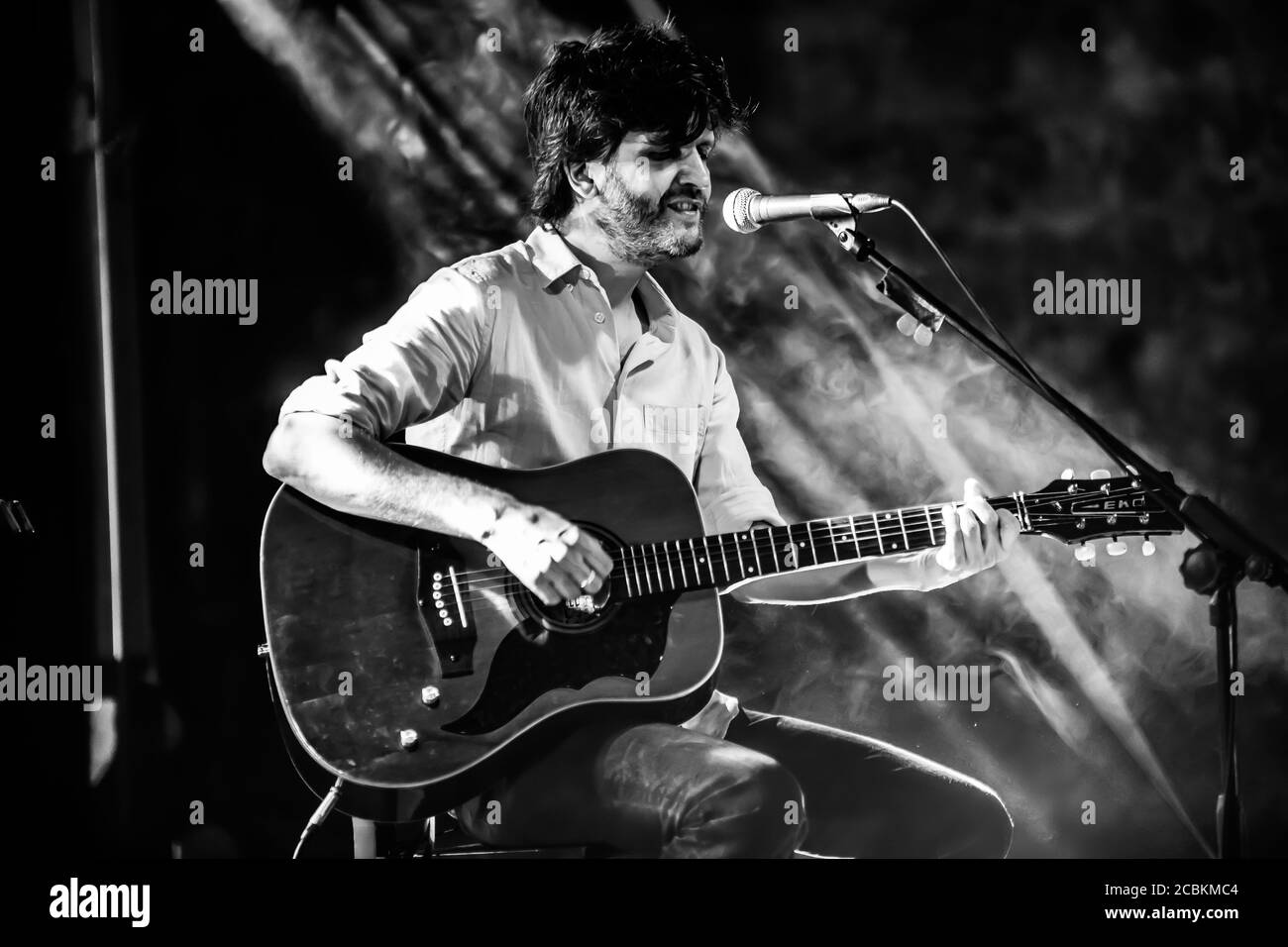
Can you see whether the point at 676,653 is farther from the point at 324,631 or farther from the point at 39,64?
the point at 39,64

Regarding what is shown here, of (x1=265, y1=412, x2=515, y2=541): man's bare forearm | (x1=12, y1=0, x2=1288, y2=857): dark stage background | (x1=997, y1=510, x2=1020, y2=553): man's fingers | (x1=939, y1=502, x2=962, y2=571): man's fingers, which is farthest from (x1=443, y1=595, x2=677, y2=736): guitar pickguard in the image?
(x1=997, y1=510, x2=1020, y2=553): man's fingers

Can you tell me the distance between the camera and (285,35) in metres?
2.86

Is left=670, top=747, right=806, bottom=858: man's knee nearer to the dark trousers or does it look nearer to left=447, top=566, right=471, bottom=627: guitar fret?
the dark trousers

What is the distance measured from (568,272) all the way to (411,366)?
461mm

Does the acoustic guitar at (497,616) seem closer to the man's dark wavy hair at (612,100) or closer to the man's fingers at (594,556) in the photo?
the man's fingers at (594,556)

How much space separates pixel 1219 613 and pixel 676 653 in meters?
1.16

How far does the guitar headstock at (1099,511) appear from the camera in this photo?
101 inches

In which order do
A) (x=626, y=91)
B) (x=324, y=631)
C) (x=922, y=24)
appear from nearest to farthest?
(x=324, y=631) → (x=626, y=91) → (x=922, y=24)

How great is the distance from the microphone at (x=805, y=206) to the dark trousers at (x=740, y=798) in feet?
3.69

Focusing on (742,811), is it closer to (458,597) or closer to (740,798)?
(740,798)

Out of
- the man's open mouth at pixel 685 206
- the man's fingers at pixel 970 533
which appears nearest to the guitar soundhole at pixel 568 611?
the man's fingers at pixel 970 533
